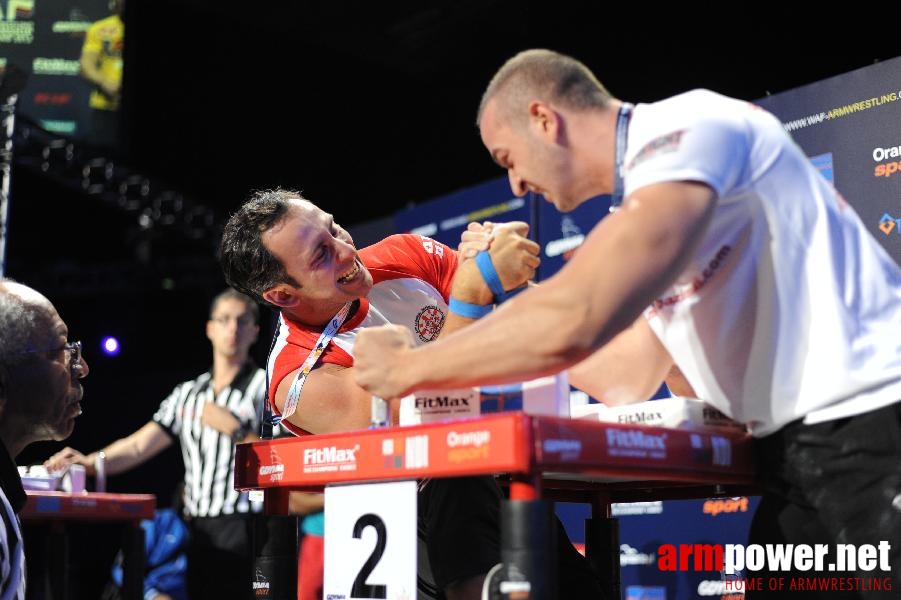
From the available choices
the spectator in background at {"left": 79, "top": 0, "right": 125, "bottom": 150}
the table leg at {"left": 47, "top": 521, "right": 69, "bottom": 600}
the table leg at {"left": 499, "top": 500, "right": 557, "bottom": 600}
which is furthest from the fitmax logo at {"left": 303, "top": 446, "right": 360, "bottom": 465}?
the spectator in background at {"left": 79, "top": 0, "right": 125, "bottom": 150}

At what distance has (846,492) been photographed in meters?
1.40

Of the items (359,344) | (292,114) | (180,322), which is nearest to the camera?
(359,344)

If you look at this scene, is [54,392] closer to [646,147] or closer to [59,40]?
[646,147]

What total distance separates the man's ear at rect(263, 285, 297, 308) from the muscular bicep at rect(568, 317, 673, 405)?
92 cm

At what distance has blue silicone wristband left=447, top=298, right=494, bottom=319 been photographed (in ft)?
5.66

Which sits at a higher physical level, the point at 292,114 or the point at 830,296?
the point at 292,114

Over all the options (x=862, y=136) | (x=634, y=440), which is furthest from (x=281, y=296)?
(x=862, y=136)

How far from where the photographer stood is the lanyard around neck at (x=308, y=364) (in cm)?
225

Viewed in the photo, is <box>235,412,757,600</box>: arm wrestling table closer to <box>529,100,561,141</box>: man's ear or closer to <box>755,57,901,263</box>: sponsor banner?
<box>529,100,561,141</box>: man's ear

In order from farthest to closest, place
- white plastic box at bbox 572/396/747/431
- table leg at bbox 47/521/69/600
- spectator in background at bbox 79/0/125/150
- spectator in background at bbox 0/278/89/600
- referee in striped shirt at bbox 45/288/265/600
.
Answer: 1. spectator in background at bbox 79/0/125/150
2. referee in striped shirt at bbox 45/288/265/600
3. table leg at bbox 47/521/69/600
4. spectator in background at bbox 0/278/89/600
5. white plastic box at bbox 572/396/747/431

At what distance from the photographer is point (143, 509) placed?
410 centimetres

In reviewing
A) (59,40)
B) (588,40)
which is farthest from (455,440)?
(59,40)

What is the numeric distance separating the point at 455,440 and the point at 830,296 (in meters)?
0.59

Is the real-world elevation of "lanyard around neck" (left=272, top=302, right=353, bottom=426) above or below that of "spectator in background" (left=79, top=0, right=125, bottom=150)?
below
